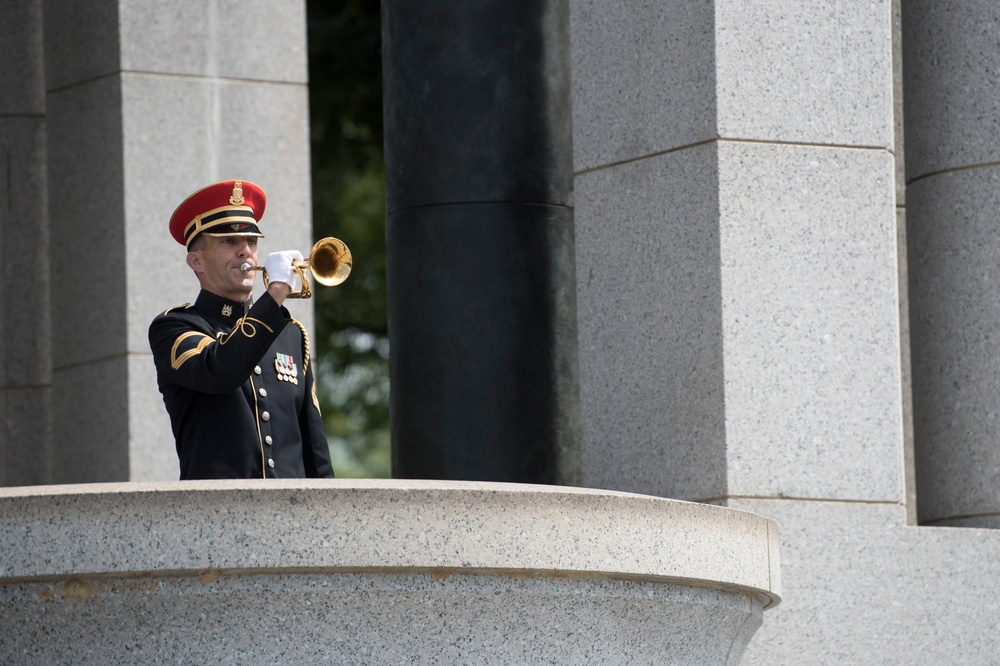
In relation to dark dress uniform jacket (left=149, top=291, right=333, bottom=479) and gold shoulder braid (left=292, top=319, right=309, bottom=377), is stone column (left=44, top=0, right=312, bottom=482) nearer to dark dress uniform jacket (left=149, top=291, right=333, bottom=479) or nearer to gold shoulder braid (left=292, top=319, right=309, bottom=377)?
gold shoulder braid (left=292, top=319, right=309, bottom=377)

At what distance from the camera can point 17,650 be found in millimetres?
4852

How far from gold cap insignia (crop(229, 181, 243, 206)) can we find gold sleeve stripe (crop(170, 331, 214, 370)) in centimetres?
53

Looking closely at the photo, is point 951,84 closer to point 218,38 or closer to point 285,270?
point 285,270

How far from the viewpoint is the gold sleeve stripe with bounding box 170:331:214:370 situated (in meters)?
5.97

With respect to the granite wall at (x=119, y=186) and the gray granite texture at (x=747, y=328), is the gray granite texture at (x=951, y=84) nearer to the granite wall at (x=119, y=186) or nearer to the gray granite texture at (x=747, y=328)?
the gray granite texture at (x=747, y=328)

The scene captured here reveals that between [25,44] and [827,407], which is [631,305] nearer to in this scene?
[827,407]

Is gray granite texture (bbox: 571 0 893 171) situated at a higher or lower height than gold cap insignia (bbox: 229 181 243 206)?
higher

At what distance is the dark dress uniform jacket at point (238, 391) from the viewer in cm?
578

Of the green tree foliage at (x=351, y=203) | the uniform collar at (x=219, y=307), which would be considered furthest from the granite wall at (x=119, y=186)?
the green tree foliage at (x=351, y=203)

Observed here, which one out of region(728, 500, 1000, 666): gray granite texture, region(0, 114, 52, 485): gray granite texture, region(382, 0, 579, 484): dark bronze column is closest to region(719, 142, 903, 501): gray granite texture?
region(728, 500, 1000, 666): gray granite texture

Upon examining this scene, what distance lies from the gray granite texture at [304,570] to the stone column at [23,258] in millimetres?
6917

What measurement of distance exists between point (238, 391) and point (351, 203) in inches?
632

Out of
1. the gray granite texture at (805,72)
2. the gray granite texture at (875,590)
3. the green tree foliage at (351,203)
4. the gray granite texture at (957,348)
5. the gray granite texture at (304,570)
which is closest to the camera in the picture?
the gray granite texture at (304,570)

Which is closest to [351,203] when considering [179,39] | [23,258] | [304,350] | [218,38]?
[23,258]
